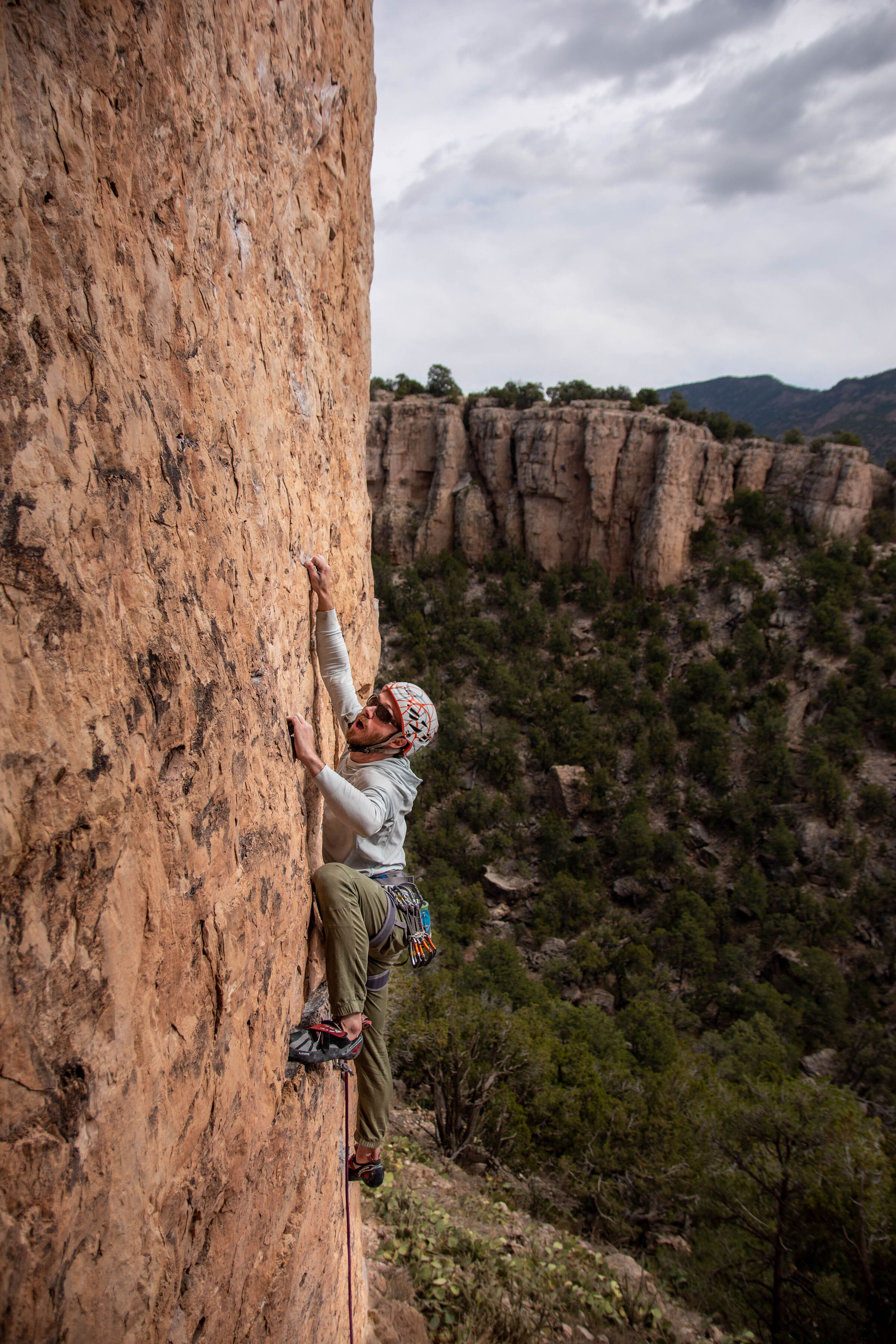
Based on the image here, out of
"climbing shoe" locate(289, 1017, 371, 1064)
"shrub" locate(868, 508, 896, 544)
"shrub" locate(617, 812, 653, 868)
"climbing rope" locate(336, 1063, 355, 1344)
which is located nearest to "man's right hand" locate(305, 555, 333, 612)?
"climbing shoe" locate(289, 1017, 371, 1064)

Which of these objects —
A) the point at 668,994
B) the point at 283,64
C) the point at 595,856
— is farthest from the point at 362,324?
the point at 595,856

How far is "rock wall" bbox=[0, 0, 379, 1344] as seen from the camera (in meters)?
1.39

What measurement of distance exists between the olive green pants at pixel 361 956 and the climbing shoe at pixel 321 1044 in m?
0.08

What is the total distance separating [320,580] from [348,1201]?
2876 millimetres

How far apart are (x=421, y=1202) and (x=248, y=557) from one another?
7388 mm

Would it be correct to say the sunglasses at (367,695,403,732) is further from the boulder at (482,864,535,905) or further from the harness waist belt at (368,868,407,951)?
the boulder at (482,864,535,905)

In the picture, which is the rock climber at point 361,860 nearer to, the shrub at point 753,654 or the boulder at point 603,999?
the boulder at point 603,999

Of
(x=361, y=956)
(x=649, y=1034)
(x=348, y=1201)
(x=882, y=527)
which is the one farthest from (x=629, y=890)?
(x=361, y=956)

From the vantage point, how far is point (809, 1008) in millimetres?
21156

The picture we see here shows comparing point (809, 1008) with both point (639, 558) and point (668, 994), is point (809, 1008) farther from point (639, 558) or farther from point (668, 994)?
point (639, 558)

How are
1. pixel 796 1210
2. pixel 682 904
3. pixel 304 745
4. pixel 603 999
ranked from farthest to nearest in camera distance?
pixel 682 904 → pixel 603 999 → pixel 796 1210 → pixel 304 745

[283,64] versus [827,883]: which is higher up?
[283,64]

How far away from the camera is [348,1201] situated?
3.21 metres

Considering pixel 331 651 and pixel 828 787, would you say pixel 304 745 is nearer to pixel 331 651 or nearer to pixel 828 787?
pixel 331 651
